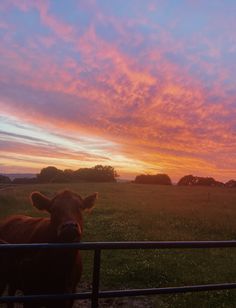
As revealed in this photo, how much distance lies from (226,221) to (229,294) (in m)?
16.5

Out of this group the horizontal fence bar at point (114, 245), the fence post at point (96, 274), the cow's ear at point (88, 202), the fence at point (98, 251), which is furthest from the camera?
the cow's ear at point (88, 202)

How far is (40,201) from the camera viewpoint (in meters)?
7.63

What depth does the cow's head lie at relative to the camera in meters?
6.44

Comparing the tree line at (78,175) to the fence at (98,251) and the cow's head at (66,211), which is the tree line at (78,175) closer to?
the cow's head at (66,211)

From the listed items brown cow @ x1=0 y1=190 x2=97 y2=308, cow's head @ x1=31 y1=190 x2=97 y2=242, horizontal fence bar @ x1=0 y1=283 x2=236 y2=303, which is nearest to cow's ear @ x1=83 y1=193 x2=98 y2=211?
cow's head @ x1=31 y1=190 x2=97 y2=242

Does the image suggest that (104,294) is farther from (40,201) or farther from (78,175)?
(78,175)

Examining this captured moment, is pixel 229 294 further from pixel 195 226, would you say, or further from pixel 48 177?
pixel 48 177

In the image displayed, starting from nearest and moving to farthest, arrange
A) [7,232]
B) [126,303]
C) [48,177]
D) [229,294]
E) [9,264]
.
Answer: [9,264]
[7,232]
[126,303]
[229,294]
[48,177]

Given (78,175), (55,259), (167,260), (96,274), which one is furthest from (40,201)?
(78,175)

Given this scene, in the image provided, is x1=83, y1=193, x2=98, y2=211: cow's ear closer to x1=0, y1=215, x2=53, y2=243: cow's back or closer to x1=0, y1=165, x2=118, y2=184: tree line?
x1=0, y1=215, x2=53, y2=243: cow's back

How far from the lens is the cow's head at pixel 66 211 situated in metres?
6.44

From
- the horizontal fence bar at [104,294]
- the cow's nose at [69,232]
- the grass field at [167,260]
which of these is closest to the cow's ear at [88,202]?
the cow's nose at [69,232]

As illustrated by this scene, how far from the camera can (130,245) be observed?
477cm

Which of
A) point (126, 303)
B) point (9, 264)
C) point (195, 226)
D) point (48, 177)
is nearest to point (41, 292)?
point (9, 264)
